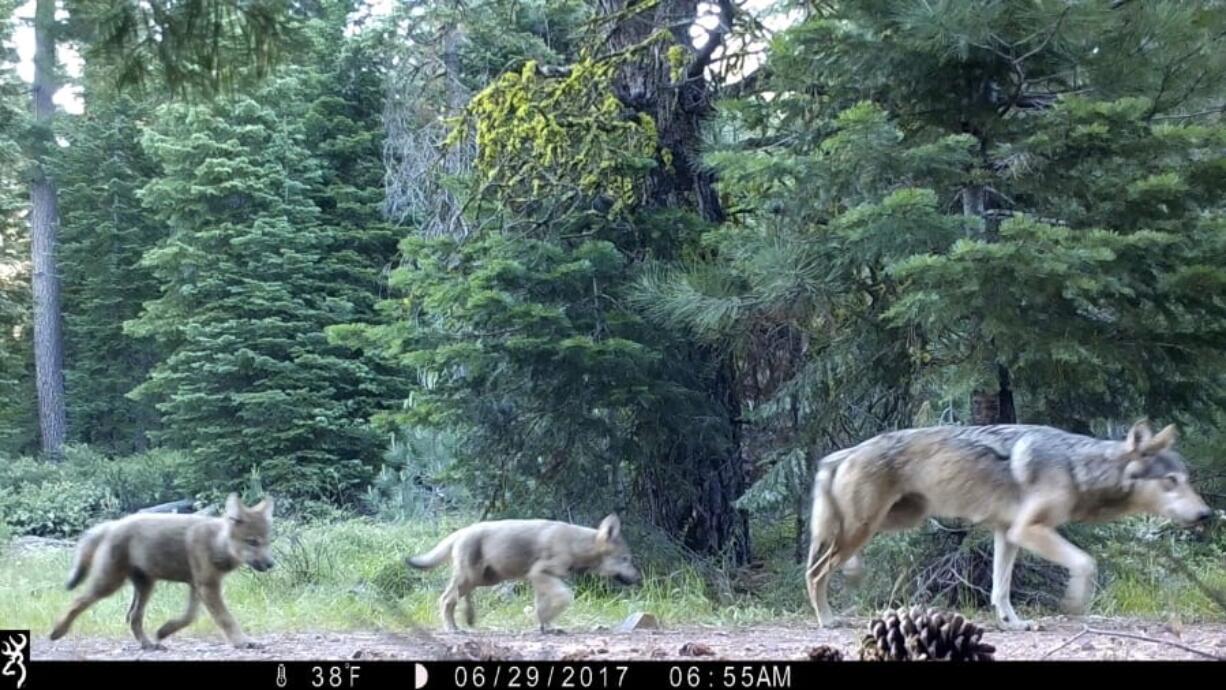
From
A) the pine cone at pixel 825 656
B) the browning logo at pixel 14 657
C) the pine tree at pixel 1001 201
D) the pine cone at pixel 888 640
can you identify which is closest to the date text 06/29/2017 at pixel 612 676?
the pine cone at pixel 825 656

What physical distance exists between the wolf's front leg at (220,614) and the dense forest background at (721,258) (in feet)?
7.80

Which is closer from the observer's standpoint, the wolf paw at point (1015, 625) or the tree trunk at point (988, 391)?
the wolf paw at point (1015, 625)

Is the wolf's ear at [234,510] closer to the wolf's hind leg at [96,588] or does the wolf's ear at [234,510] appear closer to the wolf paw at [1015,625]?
the wolf's hind leg at [96,588]

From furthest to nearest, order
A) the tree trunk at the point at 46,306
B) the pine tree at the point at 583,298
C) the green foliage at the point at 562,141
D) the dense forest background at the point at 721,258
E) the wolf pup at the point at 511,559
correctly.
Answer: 1. the tree trunk at the point at 46,306
2. the green foliage at the point at 562,141
3. the pine tree at the point at 583,298
4. the dense forest background at the point at 721,258
5. the wolf pup at the point at 511,559

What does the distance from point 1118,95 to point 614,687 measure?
6515 mm

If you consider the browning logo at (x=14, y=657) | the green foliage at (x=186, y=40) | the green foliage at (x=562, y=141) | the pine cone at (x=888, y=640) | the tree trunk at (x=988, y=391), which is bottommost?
the pine cone at (x=888, y=640)

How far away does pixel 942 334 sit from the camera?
923cm

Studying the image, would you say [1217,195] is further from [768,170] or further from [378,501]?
[378,501]

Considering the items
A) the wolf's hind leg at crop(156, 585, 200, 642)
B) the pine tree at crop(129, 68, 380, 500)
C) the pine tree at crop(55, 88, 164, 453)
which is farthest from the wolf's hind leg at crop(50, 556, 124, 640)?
the pine tree at crop(55, 88, 164, 453)

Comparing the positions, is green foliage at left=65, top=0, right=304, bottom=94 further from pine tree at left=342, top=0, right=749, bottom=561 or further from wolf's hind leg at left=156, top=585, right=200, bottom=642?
pine tree at left=342, top=0, right=749, bottom=561

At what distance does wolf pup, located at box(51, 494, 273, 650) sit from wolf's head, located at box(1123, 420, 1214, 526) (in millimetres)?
4636

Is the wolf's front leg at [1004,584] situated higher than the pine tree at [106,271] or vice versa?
the pine tree at [106,271]

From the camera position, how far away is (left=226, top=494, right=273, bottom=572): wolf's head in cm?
634

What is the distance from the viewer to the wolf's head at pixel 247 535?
6.34 metres
